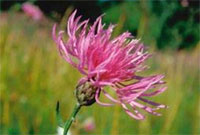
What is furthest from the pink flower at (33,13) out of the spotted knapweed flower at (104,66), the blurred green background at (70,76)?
the spotted knapweed flower at (104,66)

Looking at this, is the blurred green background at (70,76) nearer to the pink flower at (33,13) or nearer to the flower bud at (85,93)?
the pink flower at (33,13)

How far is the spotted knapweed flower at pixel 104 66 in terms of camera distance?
1.46 ft

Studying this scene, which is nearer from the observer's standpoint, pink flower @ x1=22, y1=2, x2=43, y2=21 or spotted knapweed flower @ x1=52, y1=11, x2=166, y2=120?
spotted knapweed flower @ x1=52, y1=11, x2=166, y2=120

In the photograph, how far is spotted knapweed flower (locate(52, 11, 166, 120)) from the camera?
0.45m

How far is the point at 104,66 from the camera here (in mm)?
457

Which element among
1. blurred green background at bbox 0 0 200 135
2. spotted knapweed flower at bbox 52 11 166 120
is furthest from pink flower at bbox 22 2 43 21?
spotted knapweed flower at bbox 52 11 166 120

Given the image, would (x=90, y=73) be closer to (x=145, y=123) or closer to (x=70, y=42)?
(x=70, y=42)

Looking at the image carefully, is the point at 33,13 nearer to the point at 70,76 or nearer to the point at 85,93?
the point at 70,76

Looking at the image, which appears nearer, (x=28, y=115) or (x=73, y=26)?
(x=73, y=26)

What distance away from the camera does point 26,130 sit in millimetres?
1444

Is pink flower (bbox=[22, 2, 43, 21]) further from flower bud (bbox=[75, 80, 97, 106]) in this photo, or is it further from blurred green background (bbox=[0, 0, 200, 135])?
flower bud (bbox=[75, 80, 97, 106])

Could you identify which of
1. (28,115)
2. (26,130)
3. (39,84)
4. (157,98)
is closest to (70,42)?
(26,130)

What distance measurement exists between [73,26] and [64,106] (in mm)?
1460

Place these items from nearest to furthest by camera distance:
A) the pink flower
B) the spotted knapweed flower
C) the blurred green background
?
the spotted knapweed flower
the blurred green background
the pink flower
